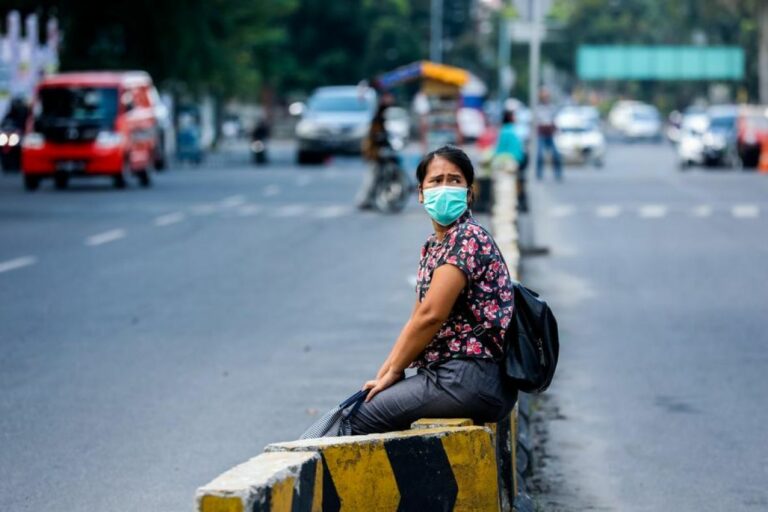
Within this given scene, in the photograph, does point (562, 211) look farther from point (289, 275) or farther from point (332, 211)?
point (289, 275)

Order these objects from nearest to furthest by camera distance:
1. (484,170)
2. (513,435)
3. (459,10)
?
(513,435)
(484,170)
(459,10)

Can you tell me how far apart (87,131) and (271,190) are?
12.4 ft

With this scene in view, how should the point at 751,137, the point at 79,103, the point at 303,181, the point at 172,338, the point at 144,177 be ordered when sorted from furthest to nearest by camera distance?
1. the point at 751,137
2. the point at 303,181
3. the point at 144,177
4. the point at 79,103
5. the point at 172,338

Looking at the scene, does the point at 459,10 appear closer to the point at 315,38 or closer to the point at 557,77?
the point at 315,38

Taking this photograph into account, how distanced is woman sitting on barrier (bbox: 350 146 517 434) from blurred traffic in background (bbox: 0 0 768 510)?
1.40m

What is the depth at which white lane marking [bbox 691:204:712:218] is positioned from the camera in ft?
87.8

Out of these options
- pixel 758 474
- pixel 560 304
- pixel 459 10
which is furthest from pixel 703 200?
pixel 459 10

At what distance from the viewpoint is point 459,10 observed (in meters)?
110

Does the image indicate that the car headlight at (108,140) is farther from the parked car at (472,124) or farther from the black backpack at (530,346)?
the parked car at (472,124)

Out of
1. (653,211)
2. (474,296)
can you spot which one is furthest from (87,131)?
(474,296)

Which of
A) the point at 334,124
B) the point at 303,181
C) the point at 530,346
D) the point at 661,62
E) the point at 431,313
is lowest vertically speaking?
the point at 303,181

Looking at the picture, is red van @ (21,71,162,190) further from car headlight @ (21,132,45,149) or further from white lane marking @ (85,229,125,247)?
white lane marking @ (85,229,125,247)

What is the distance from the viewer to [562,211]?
28.0m

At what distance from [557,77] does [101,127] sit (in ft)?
Result: 491
